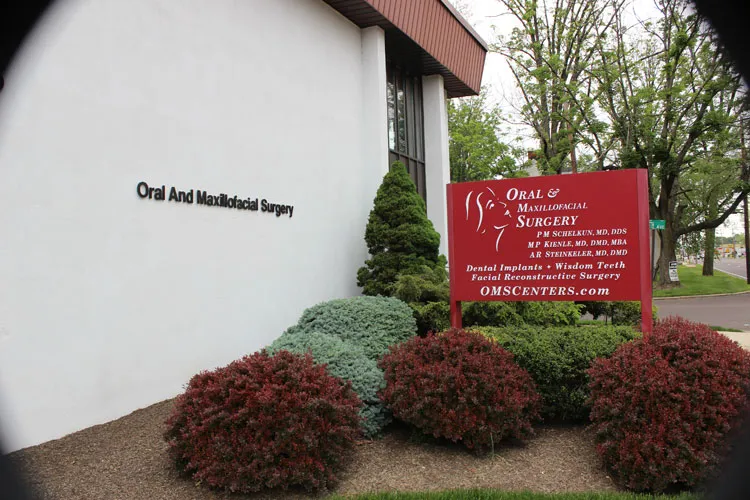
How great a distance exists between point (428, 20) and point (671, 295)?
18.2 m

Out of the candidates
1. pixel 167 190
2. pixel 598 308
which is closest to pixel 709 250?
pixel 598 308

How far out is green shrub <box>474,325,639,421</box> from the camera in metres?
5.40

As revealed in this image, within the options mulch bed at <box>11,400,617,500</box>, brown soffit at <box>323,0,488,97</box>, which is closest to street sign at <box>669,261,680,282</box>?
brown soffit at <box>323,0,488,97</box>

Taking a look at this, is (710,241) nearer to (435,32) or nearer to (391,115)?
(435,32)

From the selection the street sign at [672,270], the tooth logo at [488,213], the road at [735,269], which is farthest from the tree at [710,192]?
the tooth logo at [488,213]

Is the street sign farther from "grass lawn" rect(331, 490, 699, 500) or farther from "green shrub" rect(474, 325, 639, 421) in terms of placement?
"grass lawn" rect(331, 490, 699, 500)

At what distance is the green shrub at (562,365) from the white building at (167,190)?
3.96m

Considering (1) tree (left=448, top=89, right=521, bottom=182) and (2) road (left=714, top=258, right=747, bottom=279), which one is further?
(2) road (left=714, top=258, right=747, bottom=279)

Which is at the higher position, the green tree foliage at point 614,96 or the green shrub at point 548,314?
the green tree foliage at point 614,96

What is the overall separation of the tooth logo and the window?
6.35 meters

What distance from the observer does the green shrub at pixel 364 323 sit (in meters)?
6.64

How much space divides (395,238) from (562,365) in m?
5.20

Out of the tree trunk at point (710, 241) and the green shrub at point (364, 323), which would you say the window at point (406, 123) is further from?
the tree trunk at point (710, 241)

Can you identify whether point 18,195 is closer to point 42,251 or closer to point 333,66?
point 42,251
